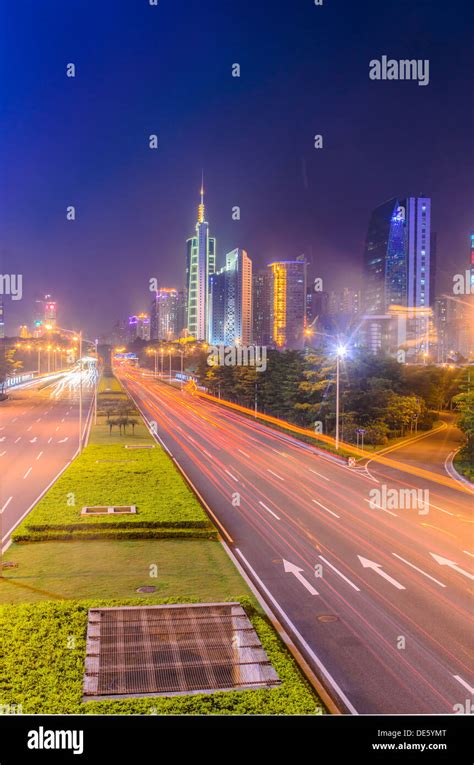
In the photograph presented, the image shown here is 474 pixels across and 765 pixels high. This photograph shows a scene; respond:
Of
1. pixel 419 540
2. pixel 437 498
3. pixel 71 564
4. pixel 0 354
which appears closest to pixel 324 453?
pixel 437 498

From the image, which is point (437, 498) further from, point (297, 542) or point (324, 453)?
point (324, 453)

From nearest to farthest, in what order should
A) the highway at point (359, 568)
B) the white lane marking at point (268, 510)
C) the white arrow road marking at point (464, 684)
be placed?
the white arrow road marking at point (464, 684)
the highway at point (359, 568)
the white lane marking at point (268, 510)

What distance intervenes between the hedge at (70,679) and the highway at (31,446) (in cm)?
798

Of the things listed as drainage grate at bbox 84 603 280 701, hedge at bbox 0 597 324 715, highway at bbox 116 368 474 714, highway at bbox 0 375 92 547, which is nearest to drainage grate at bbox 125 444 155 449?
highway at bbox 116 368 474 714

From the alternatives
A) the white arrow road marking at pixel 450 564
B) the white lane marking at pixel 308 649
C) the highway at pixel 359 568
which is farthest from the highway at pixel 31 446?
the white arrow road marking at pixel 450 564

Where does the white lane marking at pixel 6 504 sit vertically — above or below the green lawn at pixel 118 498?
below

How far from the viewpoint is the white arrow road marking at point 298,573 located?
62.2 ft

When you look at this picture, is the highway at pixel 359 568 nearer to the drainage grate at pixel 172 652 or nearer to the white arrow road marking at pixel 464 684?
the white arrow road marking at pixel 464 684

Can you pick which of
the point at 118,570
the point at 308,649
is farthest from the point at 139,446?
the point at 308,649

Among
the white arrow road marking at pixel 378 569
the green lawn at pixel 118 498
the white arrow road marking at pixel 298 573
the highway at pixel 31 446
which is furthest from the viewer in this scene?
the highway at pixel 31 446

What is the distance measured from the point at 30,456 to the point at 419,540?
2750 cm

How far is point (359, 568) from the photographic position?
2105 cm

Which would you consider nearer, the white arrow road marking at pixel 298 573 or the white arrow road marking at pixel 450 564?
the white arrow road marking at pixel 298 573
